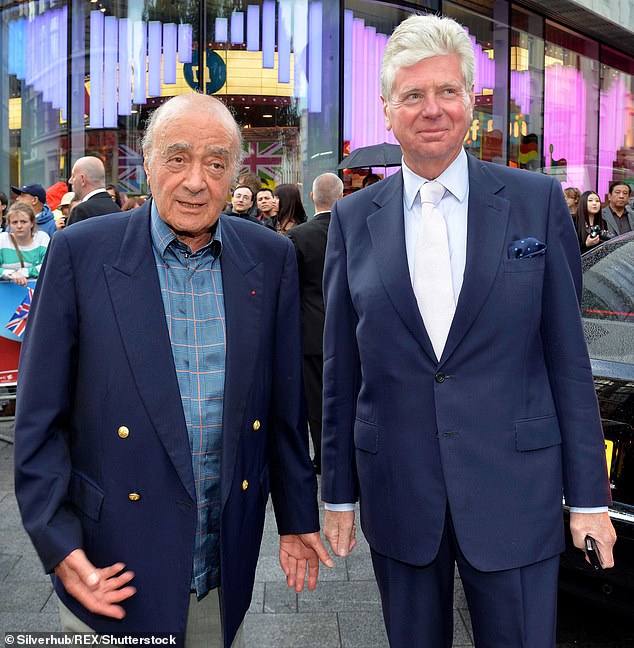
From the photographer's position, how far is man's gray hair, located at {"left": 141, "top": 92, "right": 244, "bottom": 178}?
7.58 ft

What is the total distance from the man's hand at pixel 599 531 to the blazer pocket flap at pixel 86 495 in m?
1.23

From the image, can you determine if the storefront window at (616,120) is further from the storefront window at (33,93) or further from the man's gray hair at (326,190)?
the man's gray hair at (326,190)

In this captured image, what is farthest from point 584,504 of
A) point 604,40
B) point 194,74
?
point 604,40

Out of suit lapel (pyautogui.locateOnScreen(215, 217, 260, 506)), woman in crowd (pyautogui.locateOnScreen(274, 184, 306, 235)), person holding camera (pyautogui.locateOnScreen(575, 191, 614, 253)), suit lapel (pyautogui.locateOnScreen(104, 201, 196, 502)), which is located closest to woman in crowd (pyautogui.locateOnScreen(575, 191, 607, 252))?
person holding camera (pyautogui.locateOnScreen(575, 191, 614, 253))

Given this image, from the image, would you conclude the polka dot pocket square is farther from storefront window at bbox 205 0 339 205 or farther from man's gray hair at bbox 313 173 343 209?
storefront window at bbox 205 0 339 205

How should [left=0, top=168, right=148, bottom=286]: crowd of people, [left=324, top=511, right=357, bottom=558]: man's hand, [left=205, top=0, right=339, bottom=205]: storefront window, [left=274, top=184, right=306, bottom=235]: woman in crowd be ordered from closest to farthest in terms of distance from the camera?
[left=324, top=511, right=357, bottom=558]: man's hand → [left=0, top=168, right=148, bottom=286]: crowd of people → [left=274, top=184, right=306, bottom=235]: woman in crowd → [left=205, top=0, right=339, bottom=205]: storefront window

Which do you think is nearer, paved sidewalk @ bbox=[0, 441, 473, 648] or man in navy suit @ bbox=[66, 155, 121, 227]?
paved sidewalk @ bbox=[0, 441, 473, 648]

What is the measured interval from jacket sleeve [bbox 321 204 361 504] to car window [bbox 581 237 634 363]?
1.51 metres

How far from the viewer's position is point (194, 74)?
52.3 ft

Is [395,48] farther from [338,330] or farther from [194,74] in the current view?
[194,74]

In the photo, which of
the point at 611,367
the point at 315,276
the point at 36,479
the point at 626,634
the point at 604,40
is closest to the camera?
the point at 36,479

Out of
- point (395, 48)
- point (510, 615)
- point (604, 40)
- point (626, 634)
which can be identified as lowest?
point (626, 634)

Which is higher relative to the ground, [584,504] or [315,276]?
[315,276]

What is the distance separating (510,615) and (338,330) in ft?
2.87
